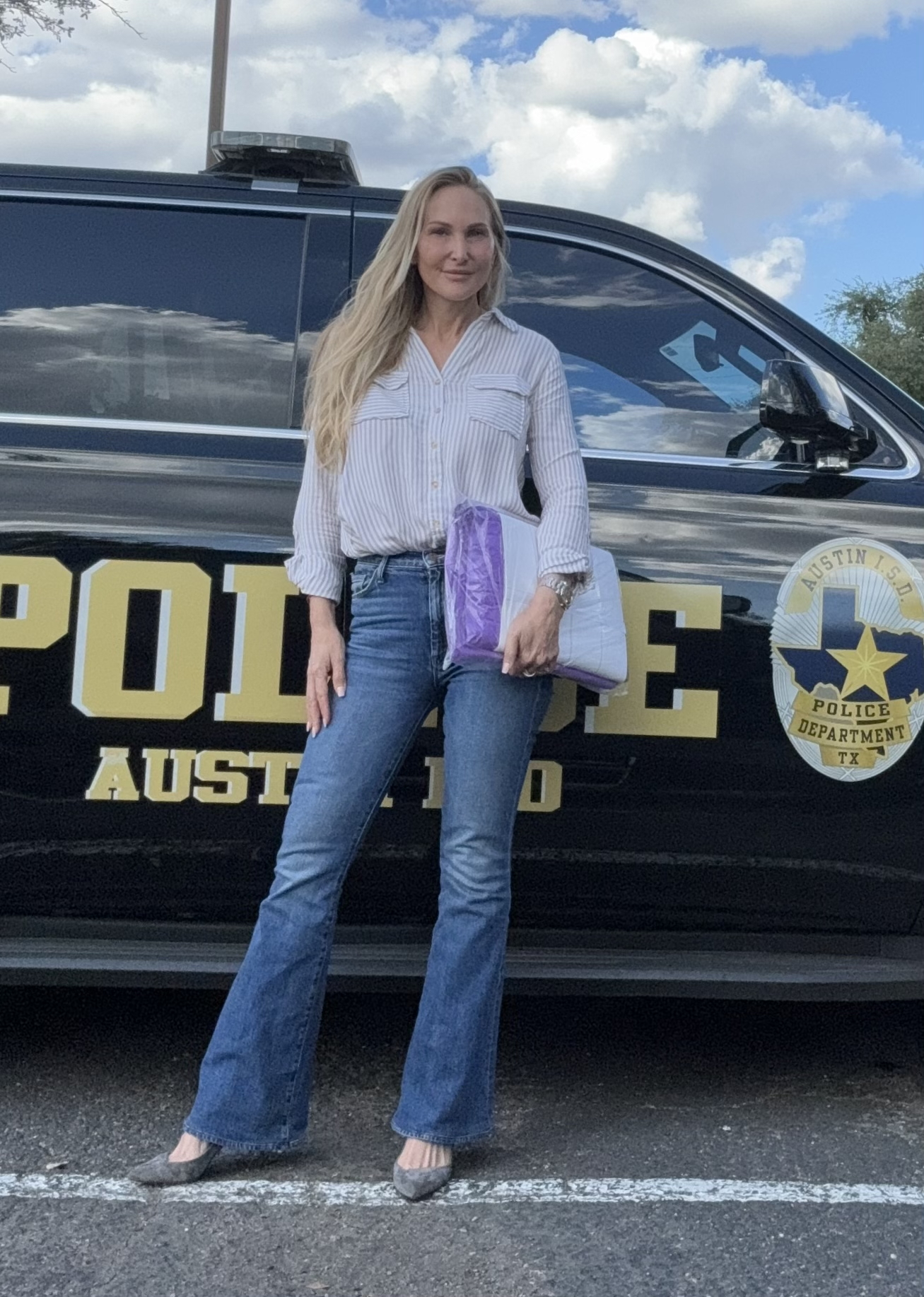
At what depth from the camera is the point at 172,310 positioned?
9.45ft

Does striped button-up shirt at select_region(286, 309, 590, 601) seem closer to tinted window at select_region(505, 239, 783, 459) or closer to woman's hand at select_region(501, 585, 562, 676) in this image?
woman's hand at select_region(501, 585, 562, 676)

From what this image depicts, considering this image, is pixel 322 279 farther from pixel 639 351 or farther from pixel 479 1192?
pixel 479 1192

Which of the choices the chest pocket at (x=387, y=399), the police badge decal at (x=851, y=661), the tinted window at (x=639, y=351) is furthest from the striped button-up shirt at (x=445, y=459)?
the police badge decal at (x=851, y=661)

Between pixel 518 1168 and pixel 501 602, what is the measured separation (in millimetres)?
1098

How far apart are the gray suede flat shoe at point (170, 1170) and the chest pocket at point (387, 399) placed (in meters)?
1.34

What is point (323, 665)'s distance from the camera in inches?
98.0

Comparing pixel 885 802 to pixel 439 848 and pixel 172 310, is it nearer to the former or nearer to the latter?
pixel 439 848

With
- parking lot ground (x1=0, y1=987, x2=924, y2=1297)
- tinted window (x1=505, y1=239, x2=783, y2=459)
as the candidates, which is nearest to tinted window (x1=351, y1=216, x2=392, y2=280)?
tinted window (x1=505, y1=239, x2=783, y2=459)

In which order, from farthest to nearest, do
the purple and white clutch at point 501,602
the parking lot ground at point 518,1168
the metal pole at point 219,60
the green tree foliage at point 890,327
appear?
the green tree foliage at point 890,327 < the metal pole at point 219,60 < the purple and white clutch at point 501,602 < the parking lot ground at point 518,1168

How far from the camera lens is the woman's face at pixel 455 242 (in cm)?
246

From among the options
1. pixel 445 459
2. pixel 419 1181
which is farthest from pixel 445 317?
pixel 419 1181

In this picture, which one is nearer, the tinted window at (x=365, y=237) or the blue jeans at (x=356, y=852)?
the blue jeans at (x=356, y=852)

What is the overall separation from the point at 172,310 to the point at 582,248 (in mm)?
876

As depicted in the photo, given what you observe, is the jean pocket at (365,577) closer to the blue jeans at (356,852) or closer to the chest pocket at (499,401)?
the blue jeans at (356,852)
